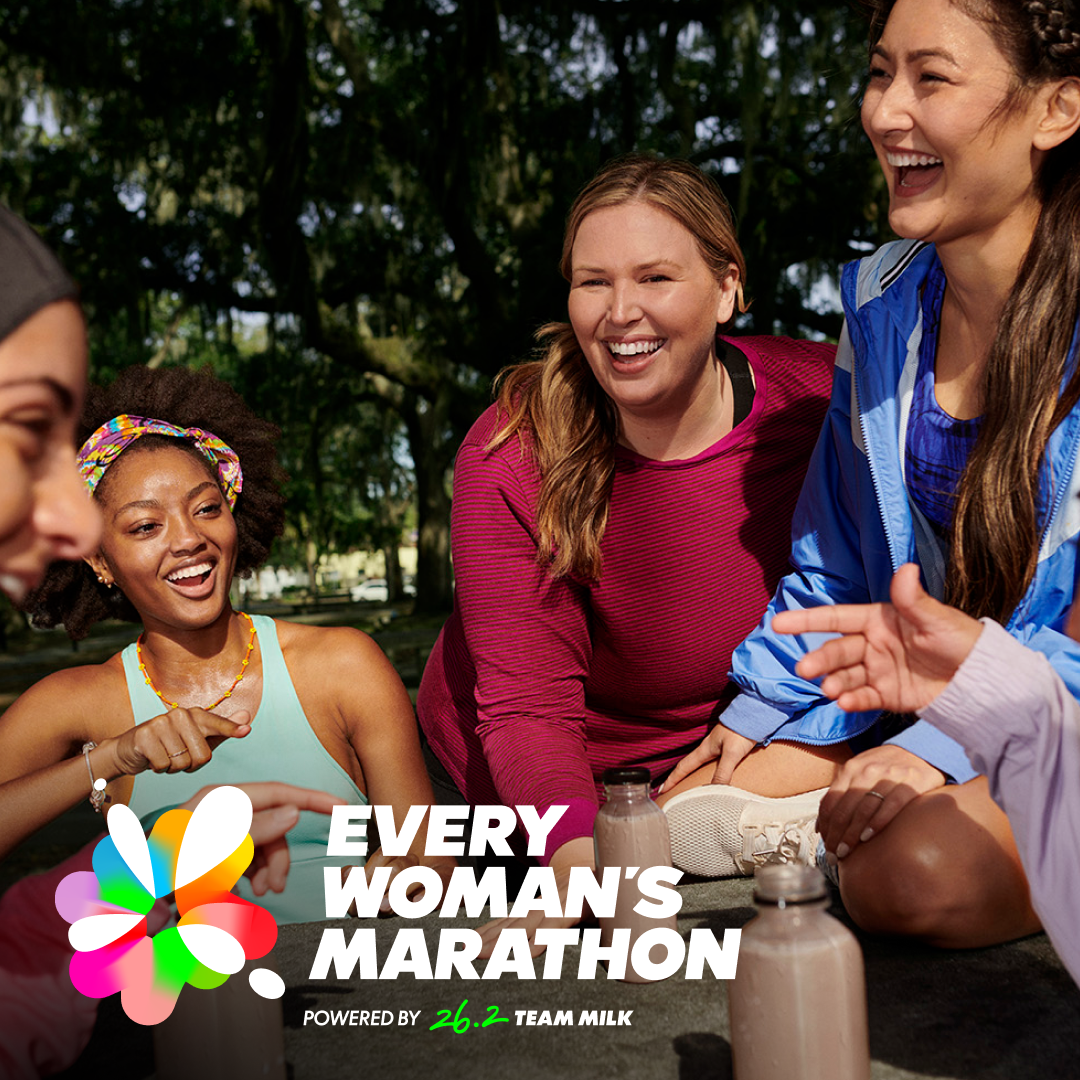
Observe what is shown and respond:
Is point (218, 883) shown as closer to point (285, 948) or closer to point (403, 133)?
point (285, 948)

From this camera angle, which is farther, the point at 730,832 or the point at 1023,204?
the point at 730,832

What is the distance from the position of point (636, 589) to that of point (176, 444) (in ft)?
3.73

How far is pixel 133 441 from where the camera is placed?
2398mm

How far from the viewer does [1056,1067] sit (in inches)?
A: 62.1

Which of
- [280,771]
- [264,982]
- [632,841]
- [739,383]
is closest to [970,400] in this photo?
[739,383]

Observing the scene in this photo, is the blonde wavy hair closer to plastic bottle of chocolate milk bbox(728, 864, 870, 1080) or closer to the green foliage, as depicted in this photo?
plastic bottle of chocolate milk bbox(728, 864, 870, 1080)

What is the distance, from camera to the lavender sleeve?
142 centimetres

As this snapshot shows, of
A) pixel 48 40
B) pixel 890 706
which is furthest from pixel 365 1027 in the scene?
pixel 48 40

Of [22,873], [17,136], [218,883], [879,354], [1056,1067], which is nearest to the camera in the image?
[218,883]

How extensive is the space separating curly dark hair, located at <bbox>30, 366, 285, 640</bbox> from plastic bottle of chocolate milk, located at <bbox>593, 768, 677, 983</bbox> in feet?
3.81

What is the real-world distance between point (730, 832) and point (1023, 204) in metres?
1.42

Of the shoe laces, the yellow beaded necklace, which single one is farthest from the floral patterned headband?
the shoe laces

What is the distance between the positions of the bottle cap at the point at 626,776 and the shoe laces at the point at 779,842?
737 millimetres

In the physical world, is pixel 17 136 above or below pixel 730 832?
above
